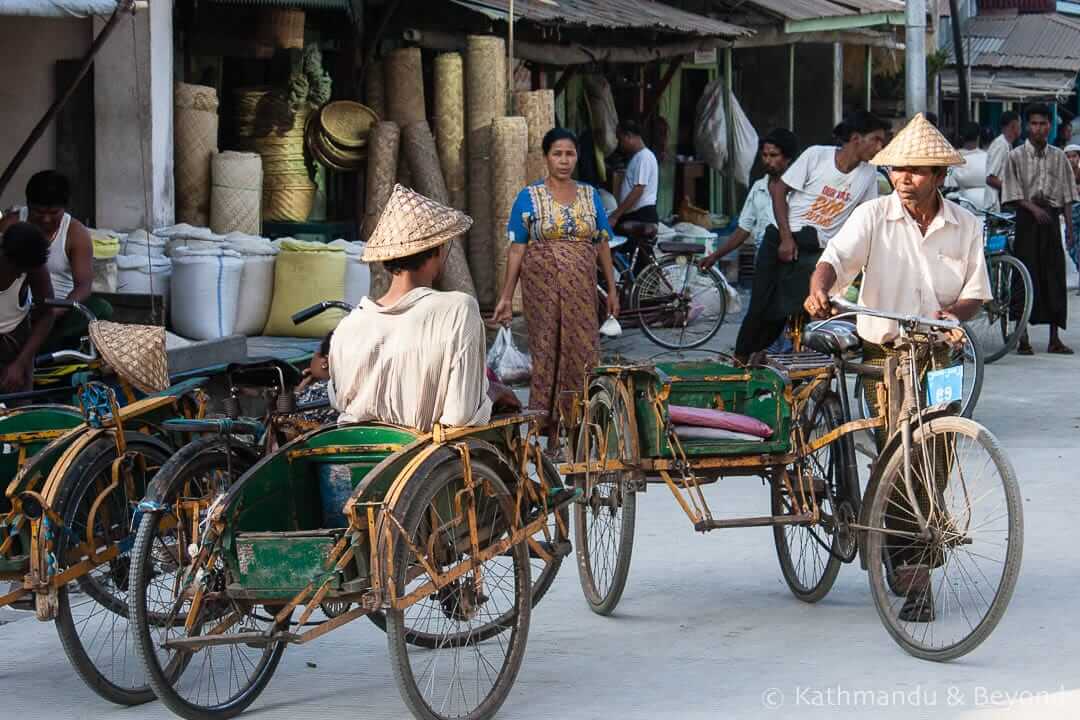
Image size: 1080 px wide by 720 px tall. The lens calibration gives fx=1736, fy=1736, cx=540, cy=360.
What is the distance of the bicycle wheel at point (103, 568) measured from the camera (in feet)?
15.6

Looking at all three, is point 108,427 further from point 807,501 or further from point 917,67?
point 917,67

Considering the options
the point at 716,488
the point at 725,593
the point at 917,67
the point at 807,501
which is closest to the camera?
the point at 807,501

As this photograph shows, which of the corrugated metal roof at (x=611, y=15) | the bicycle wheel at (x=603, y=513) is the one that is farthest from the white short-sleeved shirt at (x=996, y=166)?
the bicycle wheel at (x=603, y=513)

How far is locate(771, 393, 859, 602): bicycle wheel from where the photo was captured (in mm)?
5672

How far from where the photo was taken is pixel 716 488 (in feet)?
27.1

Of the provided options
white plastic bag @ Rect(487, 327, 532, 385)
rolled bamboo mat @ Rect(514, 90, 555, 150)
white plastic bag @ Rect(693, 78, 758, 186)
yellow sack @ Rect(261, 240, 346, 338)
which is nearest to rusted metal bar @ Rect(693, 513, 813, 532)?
white plastic bag @ Rect(487, 327, 532, 385)

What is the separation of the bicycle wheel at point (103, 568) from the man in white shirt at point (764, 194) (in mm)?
5200

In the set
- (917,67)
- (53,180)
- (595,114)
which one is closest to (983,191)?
(917,67)

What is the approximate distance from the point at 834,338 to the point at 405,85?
739 centimetres

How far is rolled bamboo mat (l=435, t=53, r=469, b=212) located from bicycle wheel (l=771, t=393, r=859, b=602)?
6.88m

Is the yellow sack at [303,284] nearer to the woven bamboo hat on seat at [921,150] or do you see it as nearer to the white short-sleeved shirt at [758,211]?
the white short-sleeved shirt at [758,211]

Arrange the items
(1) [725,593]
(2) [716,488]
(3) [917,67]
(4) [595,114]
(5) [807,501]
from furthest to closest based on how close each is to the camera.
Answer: (4) [595,114] < (3) [917,67] < (2) [716,488] < (1) [725,593] < (5) [807,501]

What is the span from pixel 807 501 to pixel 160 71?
642 cm

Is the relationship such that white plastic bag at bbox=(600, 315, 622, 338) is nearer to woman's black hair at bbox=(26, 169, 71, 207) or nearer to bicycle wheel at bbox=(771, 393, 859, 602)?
woman's black hair at bbox=(26, 169, 71, 207)
